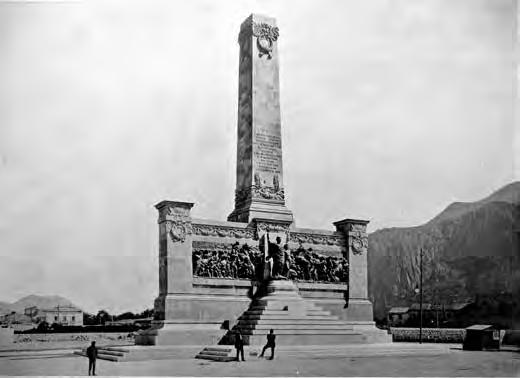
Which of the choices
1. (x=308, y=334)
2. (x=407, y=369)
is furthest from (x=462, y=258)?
(x=407, y=369)

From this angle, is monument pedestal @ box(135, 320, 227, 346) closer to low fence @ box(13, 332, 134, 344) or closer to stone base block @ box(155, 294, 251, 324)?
stone base block @ box(155, 294, 251, 324)

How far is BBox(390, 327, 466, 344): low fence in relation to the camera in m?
28.4

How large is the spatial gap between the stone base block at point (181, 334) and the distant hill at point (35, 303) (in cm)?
459

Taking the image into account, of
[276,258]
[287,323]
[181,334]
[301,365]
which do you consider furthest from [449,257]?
[301,365]

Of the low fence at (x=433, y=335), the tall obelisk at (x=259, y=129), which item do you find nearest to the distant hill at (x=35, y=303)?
the tall obelisk at (x=259, y=129)

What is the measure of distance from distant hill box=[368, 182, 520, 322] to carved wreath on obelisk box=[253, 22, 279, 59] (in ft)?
85.0

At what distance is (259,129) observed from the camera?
1986 cm

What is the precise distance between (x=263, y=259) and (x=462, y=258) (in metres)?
38.4

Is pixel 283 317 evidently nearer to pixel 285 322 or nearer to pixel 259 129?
pixel 285 322

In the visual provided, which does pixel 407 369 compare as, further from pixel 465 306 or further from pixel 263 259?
pixel 465 306

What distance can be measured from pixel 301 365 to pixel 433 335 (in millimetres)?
18463

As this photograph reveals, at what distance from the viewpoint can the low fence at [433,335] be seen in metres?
28.4

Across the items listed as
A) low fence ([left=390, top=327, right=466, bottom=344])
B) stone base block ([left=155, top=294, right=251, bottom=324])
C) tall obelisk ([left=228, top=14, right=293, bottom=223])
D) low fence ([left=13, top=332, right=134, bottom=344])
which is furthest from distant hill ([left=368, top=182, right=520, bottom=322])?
stone base block ([left=155, top=294, right=251, bottom=324])

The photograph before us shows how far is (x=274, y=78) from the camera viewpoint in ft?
66.8
